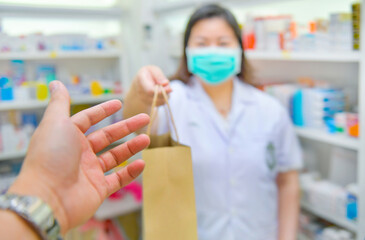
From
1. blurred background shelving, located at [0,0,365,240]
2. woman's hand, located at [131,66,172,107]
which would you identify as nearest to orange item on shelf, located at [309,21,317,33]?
blurred background shelving, located at [0,0,365,240]

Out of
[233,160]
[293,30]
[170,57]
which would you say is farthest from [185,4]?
[233,160]

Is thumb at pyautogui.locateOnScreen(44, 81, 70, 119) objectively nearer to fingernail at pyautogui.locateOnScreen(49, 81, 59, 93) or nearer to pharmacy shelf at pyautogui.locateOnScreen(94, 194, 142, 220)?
fingernail at pyautogui.locateOnScreen(49, 81, 59, 93)

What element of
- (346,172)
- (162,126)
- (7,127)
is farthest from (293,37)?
(7,127)

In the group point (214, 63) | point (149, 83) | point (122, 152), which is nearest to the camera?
point (122, 152)

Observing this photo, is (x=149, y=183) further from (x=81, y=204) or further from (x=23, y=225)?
(x=23, y=225)

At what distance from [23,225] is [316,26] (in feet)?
5.46

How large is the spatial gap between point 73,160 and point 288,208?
116 centimetres

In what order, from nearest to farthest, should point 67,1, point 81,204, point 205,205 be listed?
point 81,204
point 205,205
point 67,1

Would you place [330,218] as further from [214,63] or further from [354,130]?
[214,63]

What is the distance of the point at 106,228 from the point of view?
254cm

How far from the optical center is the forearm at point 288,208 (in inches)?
57.0

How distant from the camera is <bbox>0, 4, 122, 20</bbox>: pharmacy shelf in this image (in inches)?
93.3

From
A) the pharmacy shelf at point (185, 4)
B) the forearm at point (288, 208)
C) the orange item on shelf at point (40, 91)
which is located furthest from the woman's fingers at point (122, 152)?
the orange item on shelf at point (40, 91)

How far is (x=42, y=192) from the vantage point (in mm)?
503
